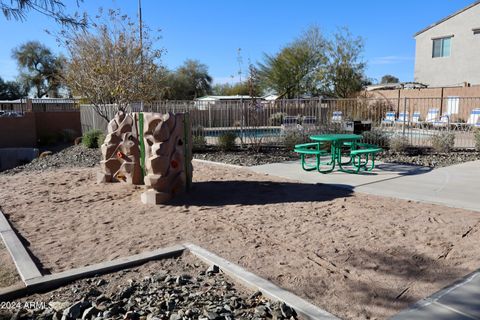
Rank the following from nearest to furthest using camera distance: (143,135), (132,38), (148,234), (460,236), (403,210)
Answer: (460,236), (148,234), (403,210), (143,135), (132,38)

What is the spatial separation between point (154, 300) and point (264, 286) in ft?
3.30

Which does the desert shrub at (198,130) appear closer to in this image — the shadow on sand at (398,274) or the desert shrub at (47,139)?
the desert shrub at (47,139)

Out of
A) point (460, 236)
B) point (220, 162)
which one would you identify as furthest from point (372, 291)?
point (220, 162)

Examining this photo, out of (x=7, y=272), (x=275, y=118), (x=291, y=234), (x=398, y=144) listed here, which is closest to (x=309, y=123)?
(x=275, y=118)

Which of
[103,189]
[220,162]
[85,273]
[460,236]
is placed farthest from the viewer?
[220,162]

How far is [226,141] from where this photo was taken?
46.9 feet

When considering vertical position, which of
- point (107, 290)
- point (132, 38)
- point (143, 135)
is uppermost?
point (132, 38)

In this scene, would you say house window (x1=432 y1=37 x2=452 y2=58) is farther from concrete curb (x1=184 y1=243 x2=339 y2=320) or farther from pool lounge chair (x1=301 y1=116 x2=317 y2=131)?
concrete curb (x1=184 y1=243 x2=339 y2=320)

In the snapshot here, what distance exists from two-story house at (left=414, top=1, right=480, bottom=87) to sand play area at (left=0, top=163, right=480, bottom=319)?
2825 cm

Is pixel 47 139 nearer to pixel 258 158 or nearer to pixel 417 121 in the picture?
pixel 258 158

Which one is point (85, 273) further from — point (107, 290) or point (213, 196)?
point (213, 196)

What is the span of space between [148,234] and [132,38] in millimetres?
14981

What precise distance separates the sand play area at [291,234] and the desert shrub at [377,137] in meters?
6.28

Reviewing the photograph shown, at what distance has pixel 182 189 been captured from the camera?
26.4 ft
